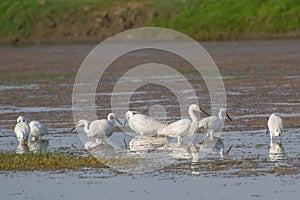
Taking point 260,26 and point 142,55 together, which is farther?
point 260,26

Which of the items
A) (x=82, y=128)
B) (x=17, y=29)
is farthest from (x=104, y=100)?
(x=17, y=29)

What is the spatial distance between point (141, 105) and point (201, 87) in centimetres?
450

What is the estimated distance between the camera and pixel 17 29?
53.3 meters

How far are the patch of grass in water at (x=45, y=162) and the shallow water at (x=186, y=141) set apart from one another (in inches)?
12.0

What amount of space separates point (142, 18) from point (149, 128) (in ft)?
120

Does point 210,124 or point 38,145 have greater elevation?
point 210,124

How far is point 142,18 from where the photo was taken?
5291 cm

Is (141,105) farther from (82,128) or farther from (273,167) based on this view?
(273,167)

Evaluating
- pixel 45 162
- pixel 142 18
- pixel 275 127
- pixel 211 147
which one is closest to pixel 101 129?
pixel 211 147

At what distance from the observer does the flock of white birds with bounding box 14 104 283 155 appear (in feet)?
51.9

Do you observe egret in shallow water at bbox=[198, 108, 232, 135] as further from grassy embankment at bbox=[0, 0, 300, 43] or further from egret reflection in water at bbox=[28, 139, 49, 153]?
grassy embankment at bbox=[0, 0, 300, 43]

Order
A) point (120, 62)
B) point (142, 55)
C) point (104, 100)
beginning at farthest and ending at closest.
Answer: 1. point (142, 55)
2. point (120, 62)
3. point (104, 100)

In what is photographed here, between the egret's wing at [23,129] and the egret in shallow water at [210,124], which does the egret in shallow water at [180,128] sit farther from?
the egret's wing at [23,129]

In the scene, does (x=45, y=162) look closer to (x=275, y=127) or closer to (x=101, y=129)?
(x=101, y=129)
